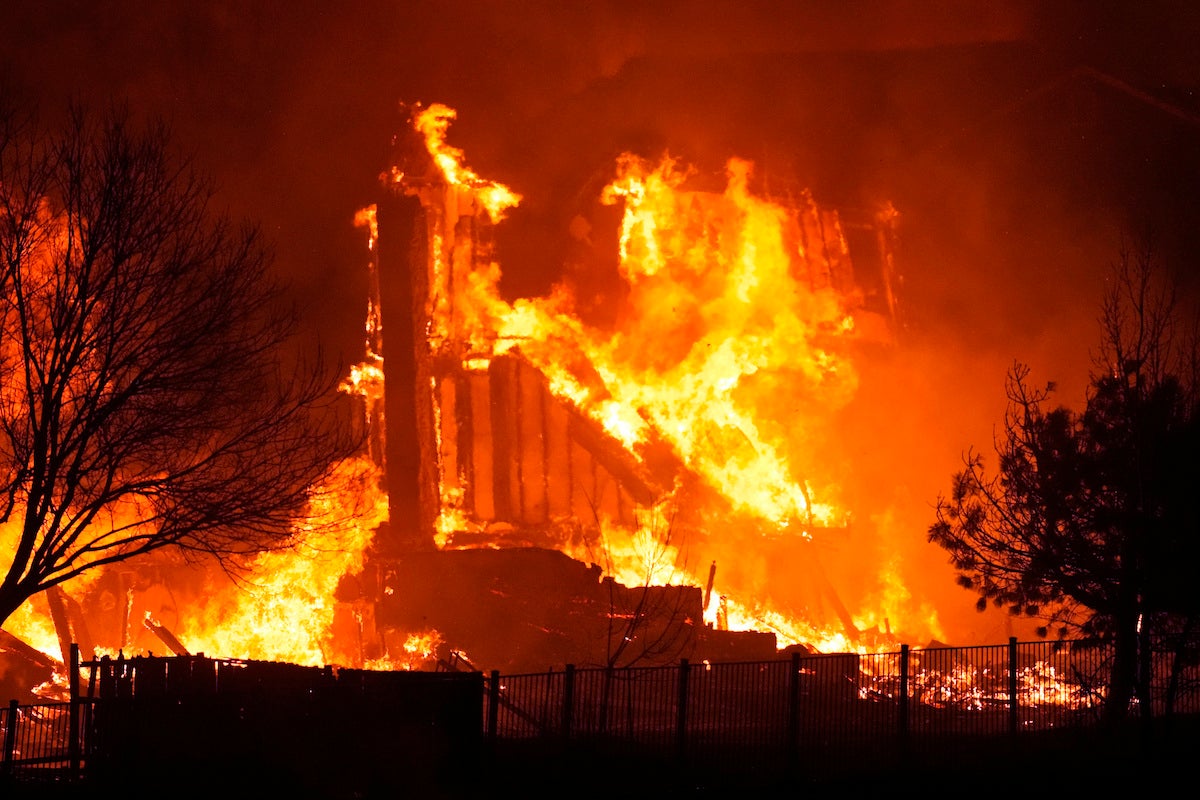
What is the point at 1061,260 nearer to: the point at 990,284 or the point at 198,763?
the point at 990,284

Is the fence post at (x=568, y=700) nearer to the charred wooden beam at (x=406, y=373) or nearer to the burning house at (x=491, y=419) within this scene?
the burning house at (x=491, y=419)

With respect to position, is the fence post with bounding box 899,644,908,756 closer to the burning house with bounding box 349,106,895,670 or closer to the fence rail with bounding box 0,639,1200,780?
the fence rail with bounding box 0,639,1200,780

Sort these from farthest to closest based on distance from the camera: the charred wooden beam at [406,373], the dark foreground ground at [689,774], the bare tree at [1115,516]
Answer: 1. the charred wooden beam at [406,373]
2. the bare tree at [1115,516]
3. the dark foreground ground at [689,774]

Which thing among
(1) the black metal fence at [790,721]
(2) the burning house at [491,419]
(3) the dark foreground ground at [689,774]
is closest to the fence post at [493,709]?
(1) the black metal fence at [790,721]

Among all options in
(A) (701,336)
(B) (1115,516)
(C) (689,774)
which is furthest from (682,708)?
(A) (701,336)

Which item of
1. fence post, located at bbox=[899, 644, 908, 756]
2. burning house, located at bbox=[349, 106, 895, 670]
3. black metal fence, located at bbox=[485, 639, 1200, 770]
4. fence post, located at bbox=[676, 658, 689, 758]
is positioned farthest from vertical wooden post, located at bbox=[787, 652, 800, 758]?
burning house, located at bbox=[349, 106, 895, 670]

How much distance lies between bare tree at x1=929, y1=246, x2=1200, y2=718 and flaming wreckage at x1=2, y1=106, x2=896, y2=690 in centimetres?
962

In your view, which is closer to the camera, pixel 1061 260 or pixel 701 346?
pixel 701 346

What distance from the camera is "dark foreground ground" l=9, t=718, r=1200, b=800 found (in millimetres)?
10469

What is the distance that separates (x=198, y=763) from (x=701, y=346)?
63.8ft

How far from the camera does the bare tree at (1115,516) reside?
12.8 meters

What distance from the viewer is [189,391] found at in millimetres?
12078

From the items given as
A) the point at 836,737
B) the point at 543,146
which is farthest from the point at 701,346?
the point at 836,737

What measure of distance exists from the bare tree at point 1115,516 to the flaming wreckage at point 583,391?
962 cm
